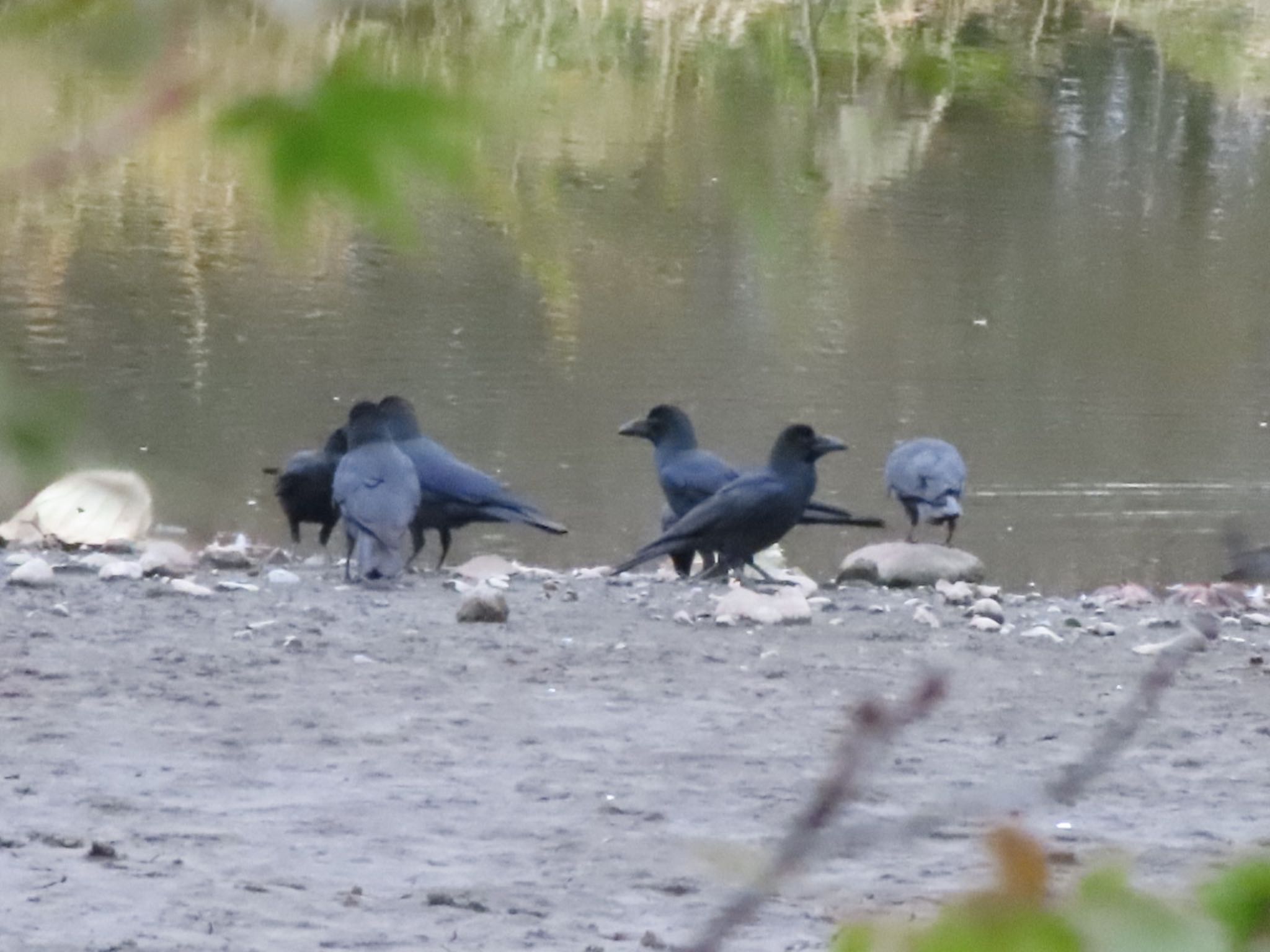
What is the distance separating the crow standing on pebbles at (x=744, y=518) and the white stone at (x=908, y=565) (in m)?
0.35

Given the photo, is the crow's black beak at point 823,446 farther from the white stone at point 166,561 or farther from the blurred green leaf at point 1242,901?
the blurred green leaf at point 1242,901

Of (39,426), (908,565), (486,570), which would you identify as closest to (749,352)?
(908,565)

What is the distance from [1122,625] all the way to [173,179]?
5622 mm

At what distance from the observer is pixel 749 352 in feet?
38.4

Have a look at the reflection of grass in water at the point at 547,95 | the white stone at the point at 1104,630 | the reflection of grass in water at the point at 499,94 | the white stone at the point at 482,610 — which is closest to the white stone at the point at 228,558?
the white stone at the point at 482,610

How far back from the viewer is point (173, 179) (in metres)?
1.20

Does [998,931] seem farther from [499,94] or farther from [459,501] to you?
[459,501]

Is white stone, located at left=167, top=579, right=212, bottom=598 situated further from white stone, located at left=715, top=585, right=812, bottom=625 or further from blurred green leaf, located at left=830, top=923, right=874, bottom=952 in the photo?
blurred green leaf, located at left=830, top=923, right=874, bottom=952

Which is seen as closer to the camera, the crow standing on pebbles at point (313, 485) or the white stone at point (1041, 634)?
the white stone at point (1041, 634)

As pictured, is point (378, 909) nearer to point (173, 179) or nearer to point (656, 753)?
point (656, 753)

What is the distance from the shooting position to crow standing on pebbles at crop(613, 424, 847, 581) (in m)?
7.14

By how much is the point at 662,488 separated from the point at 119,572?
85.2 inches

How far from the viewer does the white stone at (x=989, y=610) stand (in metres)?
6.49

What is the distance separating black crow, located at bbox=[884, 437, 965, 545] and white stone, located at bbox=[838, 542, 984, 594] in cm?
25
